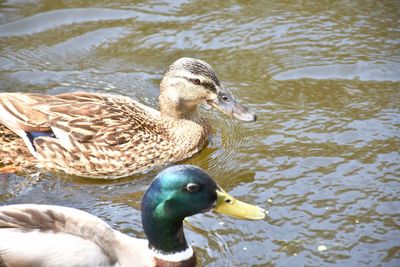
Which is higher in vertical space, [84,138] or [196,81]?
[196,81]

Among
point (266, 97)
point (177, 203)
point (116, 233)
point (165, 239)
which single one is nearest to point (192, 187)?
point (177, 203)

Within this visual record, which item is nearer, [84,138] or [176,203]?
[176,203]

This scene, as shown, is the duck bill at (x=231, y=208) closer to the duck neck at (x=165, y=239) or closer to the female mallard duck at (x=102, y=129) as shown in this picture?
the duck neck at (x=165, y=239)

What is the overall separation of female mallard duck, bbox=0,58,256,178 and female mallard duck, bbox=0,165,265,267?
167 centimetres

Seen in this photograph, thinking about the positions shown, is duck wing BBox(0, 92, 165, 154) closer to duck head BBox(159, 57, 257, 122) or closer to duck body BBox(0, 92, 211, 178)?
duck body BBox(0, 92, 211, 178)

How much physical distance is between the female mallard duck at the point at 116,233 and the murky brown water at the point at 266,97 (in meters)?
0.59

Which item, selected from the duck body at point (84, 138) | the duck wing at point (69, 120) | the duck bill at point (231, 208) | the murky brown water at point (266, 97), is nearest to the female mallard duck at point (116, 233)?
the duck bill at point (231, 208)

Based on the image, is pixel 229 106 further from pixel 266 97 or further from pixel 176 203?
pixel 176 203

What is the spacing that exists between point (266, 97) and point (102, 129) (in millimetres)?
2000

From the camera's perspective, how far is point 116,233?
6055 mm

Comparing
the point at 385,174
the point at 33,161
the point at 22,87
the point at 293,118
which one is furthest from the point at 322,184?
the point at 22,87

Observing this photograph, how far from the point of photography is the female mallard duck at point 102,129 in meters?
7.68

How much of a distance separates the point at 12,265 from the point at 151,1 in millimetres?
5533

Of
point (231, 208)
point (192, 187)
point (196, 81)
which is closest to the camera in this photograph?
point (192, 187)
